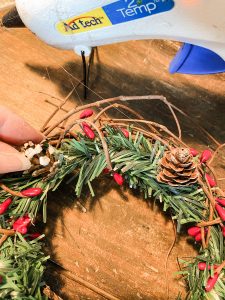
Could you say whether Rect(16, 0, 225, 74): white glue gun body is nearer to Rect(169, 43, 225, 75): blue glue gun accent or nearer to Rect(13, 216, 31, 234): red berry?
Rect(169, 43, 225, 75): blue glue gun accent

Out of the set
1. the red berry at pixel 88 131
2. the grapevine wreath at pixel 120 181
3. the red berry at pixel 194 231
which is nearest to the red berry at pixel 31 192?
the grapevine wreath at pixel 120 181

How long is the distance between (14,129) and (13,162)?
58 mm

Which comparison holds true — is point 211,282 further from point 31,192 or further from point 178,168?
point 31,192

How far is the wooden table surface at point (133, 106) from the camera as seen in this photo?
0.73 m

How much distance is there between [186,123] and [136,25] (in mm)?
241

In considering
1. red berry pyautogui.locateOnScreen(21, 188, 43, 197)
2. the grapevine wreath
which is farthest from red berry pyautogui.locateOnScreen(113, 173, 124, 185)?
red berry pyautogui.locateOnScreen(21, 188, 43, 197)

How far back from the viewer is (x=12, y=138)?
2.26 feet

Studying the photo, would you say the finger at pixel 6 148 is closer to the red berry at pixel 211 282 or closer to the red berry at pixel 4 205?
the red berry at pixel 4 205

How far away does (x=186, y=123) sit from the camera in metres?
0.89

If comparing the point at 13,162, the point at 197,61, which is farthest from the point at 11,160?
the point at 197,61

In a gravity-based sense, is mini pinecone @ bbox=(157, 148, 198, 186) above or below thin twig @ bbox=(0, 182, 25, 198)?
below

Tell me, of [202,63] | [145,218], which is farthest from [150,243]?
→ [202,63]

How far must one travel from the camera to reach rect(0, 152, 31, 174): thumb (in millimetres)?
645

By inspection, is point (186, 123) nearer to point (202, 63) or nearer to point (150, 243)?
point (202, 63)
